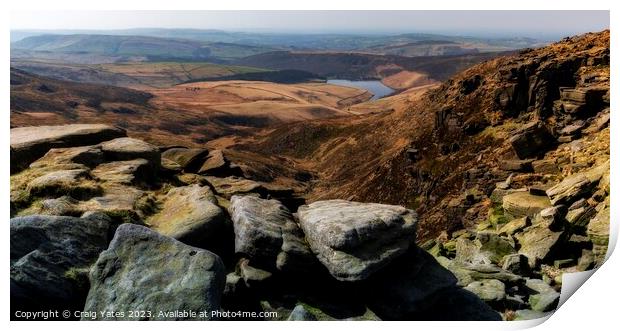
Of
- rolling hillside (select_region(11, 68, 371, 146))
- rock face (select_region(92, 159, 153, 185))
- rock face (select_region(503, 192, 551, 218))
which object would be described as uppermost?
rock face (select_region(92, 159, 153, 185))

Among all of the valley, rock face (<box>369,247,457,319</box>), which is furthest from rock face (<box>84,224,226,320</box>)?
rock face (<box>369,247,457,319</box>)

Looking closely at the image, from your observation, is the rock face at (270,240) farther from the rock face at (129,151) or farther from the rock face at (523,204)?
the rock face at (523,204)

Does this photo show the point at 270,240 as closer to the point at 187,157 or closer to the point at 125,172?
the point at 125,172

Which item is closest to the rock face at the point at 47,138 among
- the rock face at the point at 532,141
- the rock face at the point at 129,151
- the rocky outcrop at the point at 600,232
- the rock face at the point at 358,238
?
the rock face at the point at 129,151

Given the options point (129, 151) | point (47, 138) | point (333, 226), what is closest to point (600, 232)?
point (333, 226)

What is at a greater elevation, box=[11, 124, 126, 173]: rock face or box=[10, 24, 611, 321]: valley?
box=[11, 124, 126, 173]: rock face

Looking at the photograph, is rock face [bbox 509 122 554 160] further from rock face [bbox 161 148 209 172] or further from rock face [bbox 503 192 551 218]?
rock face [bbox 161 148 209 172]
